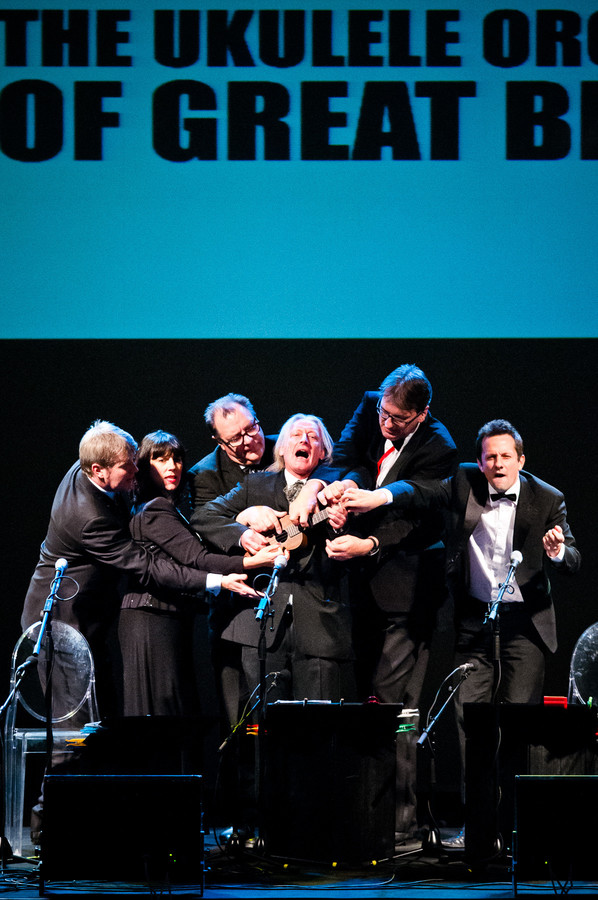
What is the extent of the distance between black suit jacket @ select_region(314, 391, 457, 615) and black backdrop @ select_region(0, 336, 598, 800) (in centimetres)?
78

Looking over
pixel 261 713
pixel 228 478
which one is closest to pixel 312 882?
pixel 261 713

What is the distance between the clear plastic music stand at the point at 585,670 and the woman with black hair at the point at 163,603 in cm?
143

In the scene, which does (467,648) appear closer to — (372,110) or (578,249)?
(578,249)

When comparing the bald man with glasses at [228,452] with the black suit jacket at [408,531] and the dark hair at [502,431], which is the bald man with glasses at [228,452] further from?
the dark hair at [502,431]

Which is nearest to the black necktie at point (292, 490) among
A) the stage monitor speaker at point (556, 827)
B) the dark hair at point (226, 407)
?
the dark hair at point (226, 407)

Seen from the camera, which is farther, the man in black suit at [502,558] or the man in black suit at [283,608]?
the man in black suit at [502,558]

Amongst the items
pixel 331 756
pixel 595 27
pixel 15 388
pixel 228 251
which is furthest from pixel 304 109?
pixel 331 756

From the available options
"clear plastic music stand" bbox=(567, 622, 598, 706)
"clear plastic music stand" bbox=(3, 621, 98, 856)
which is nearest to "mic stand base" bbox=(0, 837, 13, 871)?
"clear plastic music stand" bbox=(3, 621, 98, 856)

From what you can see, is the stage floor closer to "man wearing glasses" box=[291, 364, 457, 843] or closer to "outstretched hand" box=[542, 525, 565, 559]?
"man wearing glasses" box=[291, 364, 457, 843]

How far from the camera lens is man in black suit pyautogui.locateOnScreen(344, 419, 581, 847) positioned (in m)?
5.13

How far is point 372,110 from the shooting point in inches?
243

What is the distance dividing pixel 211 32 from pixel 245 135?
22.9 inches

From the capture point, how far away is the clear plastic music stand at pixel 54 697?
16.1 ft

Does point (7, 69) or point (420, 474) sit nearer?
point (420, 474)
